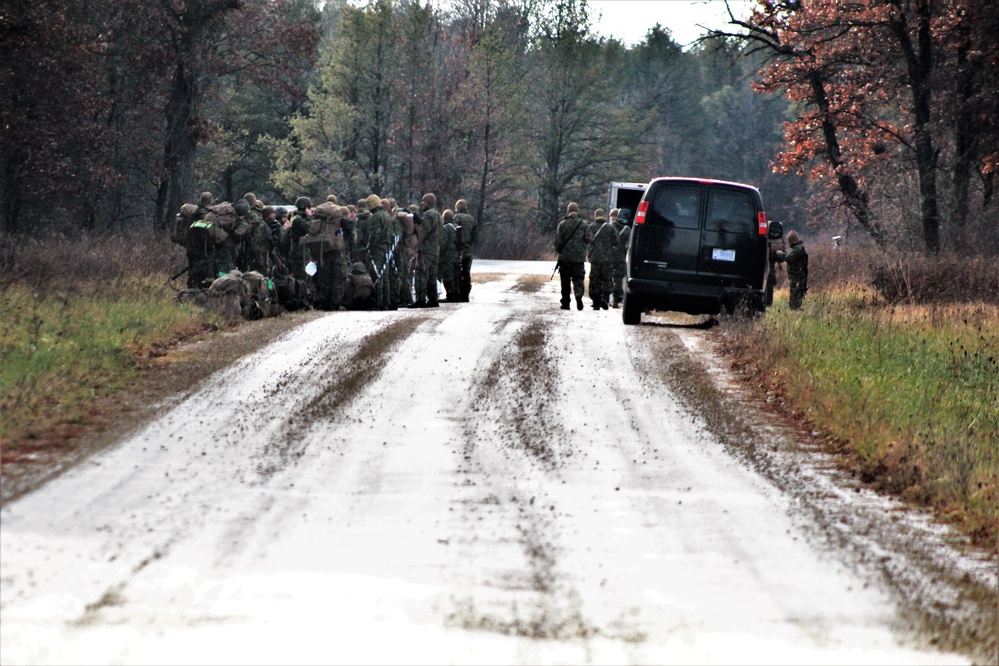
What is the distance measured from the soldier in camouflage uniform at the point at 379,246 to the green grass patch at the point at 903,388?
6485 millimetres

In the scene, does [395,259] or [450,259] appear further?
[450,259]

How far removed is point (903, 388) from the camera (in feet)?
41.1

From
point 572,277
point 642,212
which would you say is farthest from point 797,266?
point 642,212

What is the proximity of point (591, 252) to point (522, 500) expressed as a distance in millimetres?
13971

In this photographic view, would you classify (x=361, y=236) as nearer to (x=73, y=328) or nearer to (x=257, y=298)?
(x=257, y=298)

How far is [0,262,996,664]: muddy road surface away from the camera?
214 inches

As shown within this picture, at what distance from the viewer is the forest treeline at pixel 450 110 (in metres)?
30.9

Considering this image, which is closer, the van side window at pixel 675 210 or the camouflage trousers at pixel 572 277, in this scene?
the van side window at pixel 675 210

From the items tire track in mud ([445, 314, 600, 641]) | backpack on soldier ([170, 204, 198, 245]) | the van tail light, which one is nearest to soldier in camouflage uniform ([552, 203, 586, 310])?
the van tail light

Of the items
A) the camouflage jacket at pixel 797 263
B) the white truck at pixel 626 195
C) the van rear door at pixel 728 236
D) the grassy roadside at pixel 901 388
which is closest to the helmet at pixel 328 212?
the van rear door at pixel 728 236

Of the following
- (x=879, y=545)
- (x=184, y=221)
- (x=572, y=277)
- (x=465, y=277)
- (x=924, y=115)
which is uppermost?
(x=924, y=115)

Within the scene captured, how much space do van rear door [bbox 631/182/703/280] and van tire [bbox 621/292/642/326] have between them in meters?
0.83

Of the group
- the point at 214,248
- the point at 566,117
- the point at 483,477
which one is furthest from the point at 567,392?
the point at 566,117

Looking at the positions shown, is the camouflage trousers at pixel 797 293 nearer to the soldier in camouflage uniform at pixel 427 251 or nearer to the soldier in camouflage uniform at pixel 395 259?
the soldier in camouflage uniform at pixel 427 251
